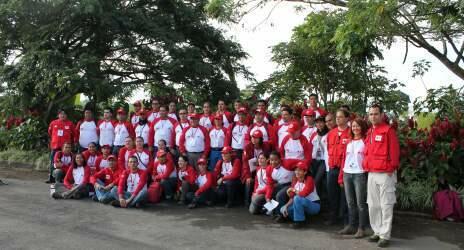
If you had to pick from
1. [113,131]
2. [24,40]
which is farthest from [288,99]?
[24,40]

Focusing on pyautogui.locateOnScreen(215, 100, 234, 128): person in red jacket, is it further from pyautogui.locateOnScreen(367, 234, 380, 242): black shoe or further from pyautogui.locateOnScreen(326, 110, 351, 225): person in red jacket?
pyautogui.locateOnScreen(367, 234, 380, 242): black shoe

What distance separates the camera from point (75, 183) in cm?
959

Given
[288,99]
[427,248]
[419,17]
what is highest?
[419,17]

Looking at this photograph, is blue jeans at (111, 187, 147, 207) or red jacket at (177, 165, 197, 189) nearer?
blue jeans at (111, 187, 147, 207)

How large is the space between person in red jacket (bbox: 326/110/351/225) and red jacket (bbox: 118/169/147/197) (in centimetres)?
338

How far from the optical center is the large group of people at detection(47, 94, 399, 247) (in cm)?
648

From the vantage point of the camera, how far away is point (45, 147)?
46.8ft

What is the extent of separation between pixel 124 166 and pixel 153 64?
17.0 ft

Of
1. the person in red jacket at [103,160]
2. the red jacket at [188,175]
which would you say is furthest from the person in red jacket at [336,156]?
the person in red jacket at [103,160]

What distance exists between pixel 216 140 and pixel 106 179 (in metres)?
2.29

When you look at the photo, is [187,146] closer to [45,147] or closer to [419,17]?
[419,17]

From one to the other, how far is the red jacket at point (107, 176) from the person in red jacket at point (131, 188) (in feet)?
1.39

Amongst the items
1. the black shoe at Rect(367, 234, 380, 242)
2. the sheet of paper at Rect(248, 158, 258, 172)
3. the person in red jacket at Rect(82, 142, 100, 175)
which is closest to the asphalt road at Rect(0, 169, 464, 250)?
the black shoe at Rect(367, 234, 380, 242)

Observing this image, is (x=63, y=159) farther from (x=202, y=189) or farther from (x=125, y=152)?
(x=202, y=189)
